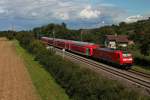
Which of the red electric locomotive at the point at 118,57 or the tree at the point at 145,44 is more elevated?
the tree at the point at 145,44

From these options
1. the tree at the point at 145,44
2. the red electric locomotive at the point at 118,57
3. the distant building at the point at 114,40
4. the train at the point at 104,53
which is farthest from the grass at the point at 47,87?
the distant building at the point at 114,40

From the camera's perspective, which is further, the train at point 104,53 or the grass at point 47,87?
the train at point 104,53

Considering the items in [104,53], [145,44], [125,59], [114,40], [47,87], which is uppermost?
[145,44]

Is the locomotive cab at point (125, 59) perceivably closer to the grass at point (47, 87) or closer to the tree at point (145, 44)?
the tree at point (145, 44)

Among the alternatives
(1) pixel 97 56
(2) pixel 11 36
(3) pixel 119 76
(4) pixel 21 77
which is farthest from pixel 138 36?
(2) pixel 11 36

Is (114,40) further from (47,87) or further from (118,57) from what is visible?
(47,87)

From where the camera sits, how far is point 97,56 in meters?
59.4

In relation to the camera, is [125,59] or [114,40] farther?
[114,40]

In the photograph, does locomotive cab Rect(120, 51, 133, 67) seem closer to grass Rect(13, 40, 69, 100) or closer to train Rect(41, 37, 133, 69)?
train Rect(41, 37, 133, 69)

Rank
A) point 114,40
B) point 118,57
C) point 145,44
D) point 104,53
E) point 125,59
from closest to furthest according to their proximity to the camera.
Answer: point 125,59 < point 118,57 < point 145,44 < point 104,53 < point 114,40

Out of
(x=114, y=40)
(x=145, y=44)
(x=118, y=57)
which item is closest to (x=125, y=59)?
(x=118, y=57)

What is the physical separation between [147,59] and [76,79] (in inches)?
1027

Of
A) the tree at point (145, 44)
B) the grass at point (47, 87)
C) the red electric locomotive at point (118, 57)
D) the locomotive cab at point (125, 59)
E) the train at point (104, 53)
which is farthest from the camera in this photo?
the tree at point (145, 44)

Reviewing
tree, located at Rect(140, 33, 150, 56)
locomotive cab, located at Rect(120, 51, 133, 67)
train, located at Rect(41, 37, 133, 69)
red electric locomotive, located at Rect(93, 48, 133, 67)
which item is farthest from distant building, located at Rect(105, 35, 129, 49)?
locomotive cab, located at Rect(120, 51, 133, 67)
